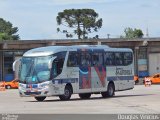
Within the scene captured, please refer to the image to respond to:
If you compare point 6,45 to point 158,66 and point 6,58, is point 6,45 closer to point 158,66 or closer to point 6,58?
point 6,58

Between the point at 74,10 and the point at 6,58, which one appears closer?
the point at 6,58

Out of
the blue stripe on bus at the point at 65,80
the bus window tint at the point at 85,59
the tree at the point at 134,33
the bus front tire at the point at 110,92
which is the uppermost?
the tree at the point at 134,33

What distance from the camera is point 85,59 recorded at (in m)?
33.5

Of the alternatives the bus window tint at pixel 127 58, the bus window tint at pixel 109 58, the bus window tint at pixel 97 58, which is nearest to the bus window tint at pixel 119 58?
the bus window tint at pixel 109 58

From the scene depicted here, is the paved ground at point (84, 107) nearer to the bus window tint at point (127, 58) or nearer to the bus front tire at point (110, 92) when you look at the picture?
the bus front tire at point (110, 92)

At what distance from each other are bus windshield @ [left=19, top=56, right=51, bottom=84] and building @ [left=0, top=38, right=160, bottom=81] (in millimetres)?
47155

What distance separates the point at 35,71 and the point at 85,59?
3.68m

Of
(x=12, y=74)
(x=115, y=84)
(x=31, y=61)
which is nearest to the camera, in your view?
(x=31, y=61)

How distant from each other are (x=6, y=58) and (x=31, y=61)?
48793 mm

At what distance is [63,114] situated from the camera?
20.5m

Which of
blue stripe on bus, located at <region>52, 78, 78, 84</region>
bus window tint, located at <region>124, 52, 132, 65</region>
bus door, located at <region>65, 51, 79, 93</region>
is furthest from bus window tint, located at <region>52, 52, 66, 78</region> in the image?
bus window tint, located at <region>124, 52, 132, 65</region>

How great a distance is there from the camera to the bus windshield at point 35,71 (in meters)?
31.0

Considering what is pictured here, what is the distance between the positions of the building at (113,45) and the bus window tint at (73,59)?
46.6 meters

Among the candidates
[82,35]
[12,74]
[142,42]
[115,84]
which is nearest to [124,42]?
[142,42]
